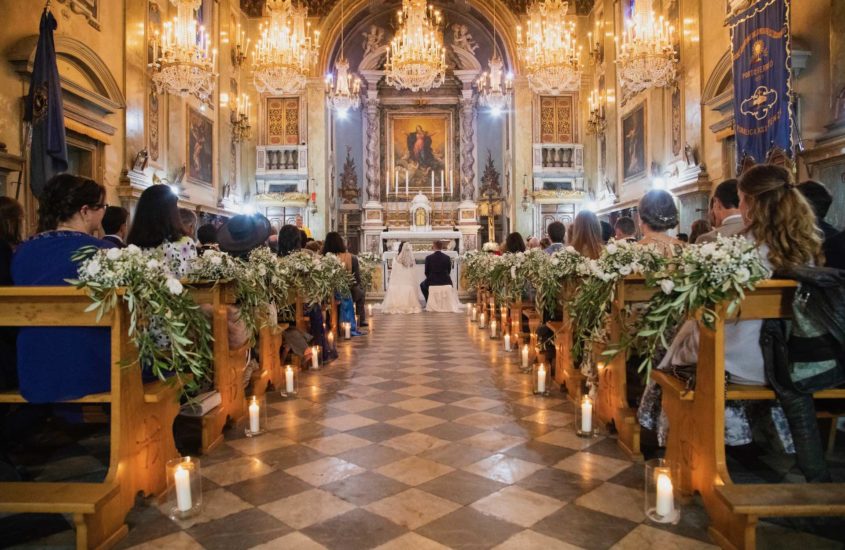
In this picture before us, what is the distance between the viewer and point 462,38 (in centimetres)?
2011

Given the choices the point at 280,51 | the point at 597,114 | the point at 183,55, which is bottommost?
the point at 183,55

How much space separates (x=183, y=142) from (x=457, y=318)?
22.4ft

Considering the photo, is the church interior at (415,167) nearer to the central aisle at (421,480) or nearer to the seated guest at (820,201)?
the central aisle at (421,480)

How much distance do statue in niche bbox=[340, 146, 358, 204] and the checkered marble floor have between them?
51.5 feet

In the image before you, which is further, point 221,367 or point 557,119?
point 557,119

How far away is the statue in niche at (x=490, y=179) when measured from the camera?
67.4 ft

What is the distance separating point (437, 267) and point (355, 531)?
1027cm

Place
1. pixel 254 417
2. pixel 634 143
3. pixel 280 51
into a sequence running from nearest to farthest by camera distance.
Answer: pixel 254 417 < pixel 280 51 < pixel 634 143

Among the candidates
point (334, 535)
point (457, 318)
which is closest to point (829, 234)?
Answer: point (334, 535)

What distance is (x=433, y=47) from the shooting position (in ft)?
37.1

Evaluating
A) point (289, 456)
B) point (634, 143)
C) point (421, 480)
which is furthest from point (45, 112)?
point (634, 143)

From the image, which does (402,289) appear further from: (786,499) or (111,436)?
(786,499)

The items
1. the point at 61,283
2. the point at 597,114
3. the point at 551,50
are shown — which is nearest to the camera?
the point at 61,283

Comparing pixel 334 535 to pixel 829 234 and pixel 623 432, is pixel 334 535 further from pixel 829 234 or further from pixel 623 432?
pixel 829 234
